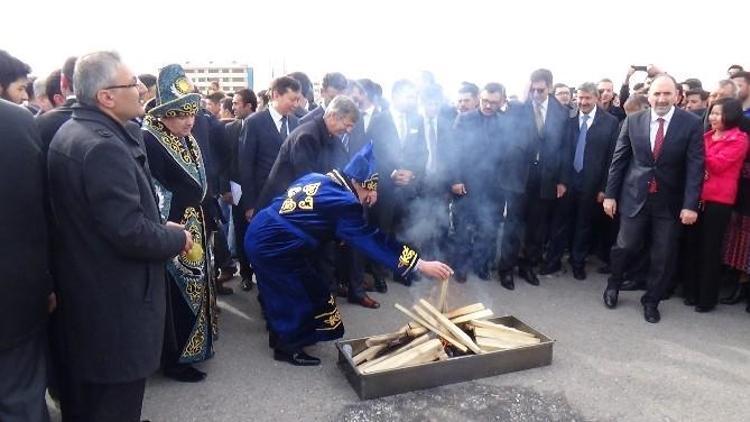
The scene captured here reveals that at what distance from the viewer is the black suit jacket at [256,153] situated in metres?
5.13

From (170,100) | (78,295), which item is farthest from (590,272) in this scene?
(78,295)

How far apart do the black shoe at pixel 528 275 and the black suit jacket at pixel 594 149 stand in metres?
1.10

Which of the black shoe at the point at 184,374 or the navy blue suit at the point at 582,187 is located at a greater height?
the navy blue suit at the point at 582,187

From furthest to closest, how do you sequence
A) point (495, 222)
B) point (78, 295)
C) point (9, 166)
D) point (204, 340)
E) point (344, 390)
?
point (495, 222) < point (204, 340) < point (344, 390) < point (78, 295) < point (9, 166)

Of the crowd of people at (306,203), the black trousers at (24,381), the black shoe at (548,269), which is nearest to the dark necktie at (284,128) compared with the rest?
the crowd of people at (306,203)

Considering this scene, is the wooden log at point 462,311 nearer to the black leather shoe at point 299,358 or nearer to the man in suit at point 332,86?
the black leather shoe at point 299,358

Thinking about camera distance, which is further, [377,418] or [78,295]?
[377,418]

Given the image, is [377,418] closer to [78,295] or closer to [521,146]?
[78,295]

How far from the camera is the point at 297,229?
373cm

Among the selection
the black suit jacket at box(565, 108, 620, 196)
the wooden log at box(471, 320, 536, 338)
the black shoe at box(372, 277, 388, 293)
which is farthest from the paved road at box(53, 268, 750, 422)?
the black suit jacket at box(565, 108, 620, 196)

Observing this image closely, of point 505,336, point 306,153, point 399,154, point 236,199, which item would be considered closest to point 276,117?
point 306,153

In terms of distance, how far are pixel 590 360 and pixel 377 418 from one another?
1.87 metres

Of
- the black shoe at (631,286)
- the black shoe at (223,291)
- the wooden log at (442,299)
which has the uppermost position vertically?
the wooden log at (442,299)

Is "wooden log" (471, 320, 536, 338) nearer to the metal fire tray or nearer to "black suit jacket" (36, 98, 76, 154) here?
the metal fire tray
